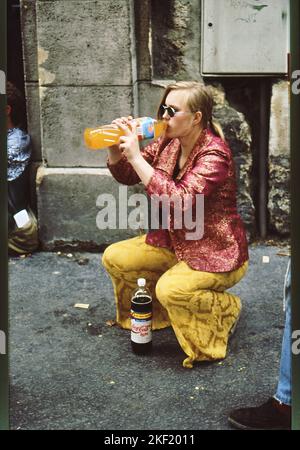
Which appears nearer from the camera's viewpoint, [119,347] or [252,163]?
[119,347]

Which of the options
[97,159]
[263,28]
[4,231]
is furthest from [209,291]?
[263,28]

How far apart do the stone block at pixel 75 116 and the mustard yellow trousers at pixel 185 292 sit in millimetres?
1513

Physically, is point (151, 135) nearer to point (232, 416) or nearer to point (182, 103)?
point (182, 103)

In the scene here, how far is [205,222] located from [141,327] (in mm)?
717

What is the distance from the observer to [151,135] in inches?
153

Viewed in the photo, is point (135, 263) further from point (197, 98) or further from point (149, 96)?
point (149, 96)

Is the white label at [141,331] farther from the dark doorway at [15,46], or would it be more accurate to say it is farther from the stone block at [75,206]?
the dark doorway at [15,46]

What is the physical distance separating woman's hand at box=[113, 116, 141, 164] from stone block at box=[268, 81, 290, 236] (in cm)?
231

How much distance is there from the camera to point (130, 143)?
145 inches

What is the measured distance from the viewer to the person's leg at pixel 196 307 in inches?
153

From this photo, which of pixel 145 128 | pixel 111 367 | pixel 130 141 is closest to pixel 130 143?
pixel 130 141

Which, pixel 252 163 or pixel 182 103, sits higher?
pixel 182 103

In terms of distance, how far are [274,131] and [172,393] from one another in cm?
286

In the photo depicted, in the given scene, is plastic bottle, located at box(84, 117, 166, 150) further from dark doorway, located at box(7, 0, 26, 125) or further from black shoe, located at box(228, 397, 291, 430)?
dark doorway, located at box(7, 0, 26, 125)
